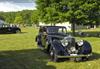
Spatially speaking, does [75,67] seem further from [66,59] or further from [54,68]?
[66,59]

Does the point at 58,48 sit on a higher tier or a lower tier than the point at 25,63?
higher

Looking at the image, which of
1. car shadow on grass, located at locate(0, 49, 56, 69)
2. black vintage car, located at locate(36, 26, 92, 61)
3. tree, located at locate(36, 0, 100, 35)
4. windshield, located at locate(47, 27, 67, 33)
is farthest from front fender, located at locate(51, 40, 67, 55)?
tree, located at locate(36, 0, 100, 35)

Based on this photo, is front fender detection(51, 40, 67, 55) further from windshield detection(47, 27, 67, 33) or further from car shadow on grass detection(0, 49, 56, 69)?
windshield detection(47, 27, 67, 33)

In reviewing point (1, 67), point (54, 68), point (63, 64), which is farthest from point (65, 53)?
point (1, 67)

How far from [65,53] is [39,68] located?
198cm

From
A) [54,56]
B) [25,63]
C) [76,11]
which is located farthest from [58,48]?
[76,11]

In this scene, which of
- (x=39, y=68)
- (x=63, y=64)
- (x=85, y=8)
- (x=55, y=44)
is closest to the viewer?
(x=39, y=68)

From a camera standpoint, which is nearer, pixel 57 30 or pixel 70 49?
pixel 70 49

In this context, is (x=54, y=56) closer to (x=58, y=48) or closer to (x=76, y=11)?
(x=58, y=48)

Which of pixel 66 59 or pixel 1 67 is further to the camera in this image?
pixel 66 59

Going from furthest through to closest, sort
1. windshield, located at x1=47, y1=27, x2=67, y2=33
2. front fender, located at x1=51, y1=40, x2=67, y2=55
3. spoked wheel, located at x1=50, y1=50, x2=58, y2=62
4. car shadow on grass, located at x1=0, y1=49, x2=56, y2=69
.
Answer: windshield, located at x1=47, y1=27, x2=67, y2=33, spoked wheel, located at x1=50, y1=50, x2=58, y2=62, front fender, located at x1=51, y1=40, x2=67, y2=55, car shadow on grass, located at x1=0, y1=49, x2=56, y2=69

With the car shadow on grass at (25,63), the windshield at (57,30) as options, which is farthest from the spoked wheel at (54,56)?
the windshield at (57,30)

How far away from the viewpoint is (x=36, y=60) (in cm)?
1485

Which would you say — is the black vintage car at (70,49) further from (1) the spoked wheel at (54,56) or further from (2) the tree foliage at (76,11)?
(2) the tree foliage at (76,11)
